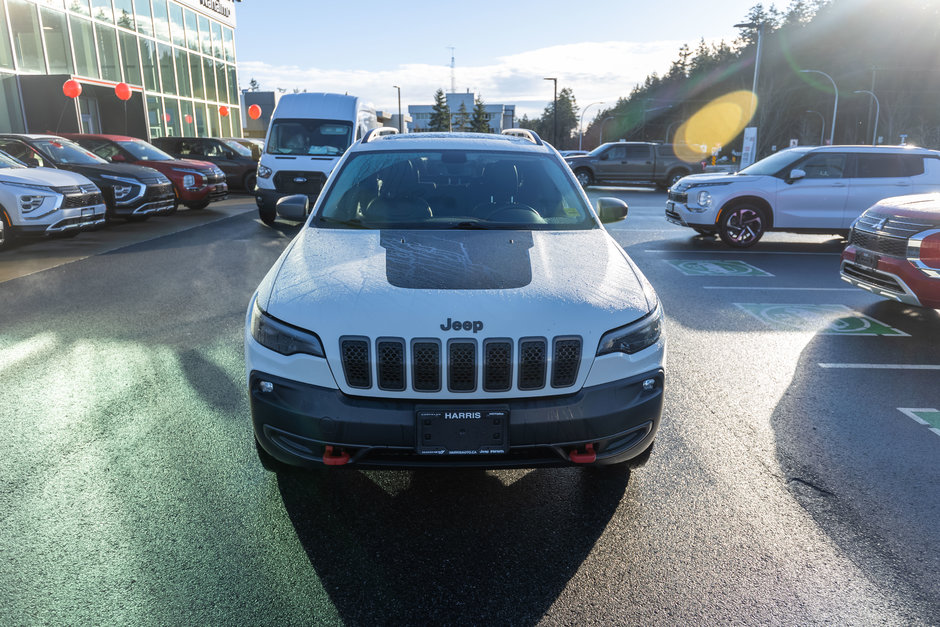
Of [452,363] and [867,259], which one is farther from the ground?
[452,363]

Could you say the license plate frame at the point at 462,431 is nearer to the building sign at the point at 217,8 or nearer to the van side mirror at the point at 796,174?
the van side mirror at the point at 796,174

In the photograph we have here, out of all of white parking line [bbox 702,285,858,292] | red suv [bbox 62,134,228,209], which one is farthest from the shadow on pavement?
red suv [bbox 62,134,228,209]

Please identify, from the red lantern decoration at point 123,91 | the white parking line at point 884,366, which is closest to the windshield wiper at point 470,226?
the white parking line at point 884,366

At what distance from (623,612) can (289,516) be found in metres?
1.52

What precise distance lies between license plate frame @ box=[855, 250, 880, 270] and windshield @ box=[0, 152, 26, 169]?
39.0ft

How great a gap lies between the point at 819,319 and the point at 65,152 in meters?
13.3

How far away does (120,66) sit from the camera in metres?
27.2

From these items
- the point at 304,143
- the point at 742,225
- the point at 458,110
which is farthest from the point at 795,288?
the point at 458,110

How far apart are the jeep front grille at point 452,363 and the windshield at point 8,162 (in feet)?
35.2

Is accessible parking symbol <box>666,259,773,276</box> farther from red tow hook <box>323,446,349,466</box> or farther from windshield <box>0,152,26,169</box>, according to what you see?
windshield <box>0,152,26,169</box>

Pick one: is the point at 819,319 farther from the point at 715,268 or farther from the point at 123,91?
the point at 123,91

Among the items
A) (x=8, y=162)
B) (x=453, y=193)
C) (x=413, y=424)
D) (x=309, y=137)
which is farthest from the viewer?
(x=309, y=137)

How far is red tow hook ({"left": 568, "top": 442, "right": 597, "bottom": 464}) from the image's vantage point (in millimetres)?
2734

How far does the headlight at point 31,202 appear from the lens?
9.88m
